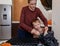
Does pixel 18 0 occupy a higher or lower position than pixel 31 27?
higher

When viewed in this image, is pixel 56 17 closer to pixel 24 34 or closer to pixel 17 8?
pixel 24 34

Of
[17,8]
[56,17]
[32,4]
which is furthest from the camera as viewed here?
[17,8]

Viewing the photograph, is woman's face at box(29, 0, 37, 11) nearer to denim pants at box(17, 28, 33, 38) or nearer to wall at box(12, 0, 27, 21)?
denim pants at box(17, 28, 33, 38)

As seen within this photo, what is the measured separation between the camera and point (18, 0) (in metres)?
4.39

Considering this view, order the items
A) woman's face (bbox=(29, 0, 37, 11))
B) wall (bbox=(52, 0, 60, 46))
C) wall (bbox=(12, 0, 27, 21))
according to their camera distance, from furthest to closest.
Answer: wall (bbox=(12, 0, 27, 21)), wall (bbox=(52, 0, 60, 46)), woman's face (bbox=(29, 0, 37, 11))

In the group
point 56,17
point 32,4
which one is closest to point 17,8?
point 56,17

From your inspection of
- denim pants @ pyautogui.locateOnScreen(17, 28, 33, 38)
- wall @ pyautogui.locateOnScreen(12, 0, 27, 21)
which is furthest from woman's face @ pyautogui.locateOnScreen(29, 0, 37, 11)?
wall @ pyautogui.locateOnScreen(12, 0, 27, 21)

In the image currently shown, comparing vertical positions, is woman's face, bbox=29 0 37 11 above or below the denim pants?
above

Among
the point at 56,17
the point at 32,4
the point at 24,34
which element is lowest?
the point at 24,34

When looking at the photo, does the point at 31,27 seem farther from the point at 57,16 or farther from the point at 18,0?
the point at 18,0

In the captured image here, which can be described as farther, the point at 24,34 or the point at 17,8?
the point at 17,8

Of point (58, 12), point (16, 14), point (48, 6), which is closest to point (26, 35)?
point (58, 12)

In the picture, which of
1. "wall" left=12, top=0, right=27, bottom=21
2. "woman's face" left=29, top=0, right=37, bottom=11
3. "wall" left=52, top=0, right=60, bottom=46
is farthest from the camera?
"wall" left=12, top=0, right=27, bottom=21

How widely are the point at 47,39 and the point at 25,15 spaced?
51 centimetres
